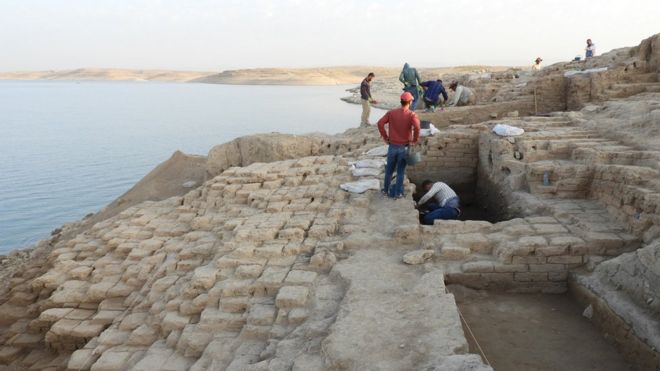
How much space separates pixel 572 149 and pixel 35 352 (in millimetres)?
7595

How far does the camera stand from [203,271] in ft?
16.0

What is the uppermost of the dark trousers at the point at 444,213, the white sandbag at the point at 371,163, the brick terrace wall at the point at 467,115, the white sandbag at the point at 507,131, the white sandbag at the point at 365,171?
the brick terrace wall at the point at 467,115

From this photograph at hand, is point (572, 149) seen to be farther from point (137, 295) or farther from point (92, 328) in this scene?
point (92, 328)

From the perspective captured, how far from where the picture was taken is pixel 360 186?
21.7 feet

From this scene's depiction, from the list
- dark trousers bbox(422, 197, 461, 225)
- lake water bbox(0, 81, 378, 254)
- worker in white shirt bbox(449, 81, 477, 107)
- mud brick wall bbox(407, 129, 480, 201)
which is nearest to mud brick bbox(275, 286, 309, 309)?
dark trousers bbox(422, 197, 461, 225)

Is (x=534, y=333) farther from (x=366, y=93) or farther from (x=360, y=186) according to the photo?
(x=366, y=93)

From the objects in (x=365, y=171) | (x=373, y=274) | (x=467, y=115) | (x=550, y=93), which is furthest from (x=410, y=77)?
(x=373, y=274)

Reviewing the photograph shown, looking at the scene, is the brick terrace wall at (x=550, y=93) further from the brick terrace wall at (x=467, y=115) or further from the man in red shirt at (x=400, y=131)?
the man in red shirt at (x=400, y=131)

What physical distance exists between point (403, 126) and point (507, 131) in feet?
8.88

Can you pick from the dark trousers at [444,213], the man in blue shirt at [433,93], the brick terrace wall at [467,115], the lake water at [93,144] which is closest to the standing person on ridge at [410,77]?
the man in blue shirt at [433,93]

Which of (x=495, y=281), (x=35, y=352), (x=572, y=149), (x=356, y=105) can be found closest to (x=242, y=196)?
(x=35, y=352)

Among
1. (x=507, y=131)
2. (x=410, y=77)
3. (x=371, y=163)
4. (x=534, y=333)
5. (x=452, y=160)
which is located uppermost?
(x=410, y=77)

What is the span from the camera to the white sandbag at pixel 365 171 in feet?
23.8

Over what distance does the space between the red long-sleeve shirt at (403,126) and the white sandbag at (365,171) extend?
1.32 metres
